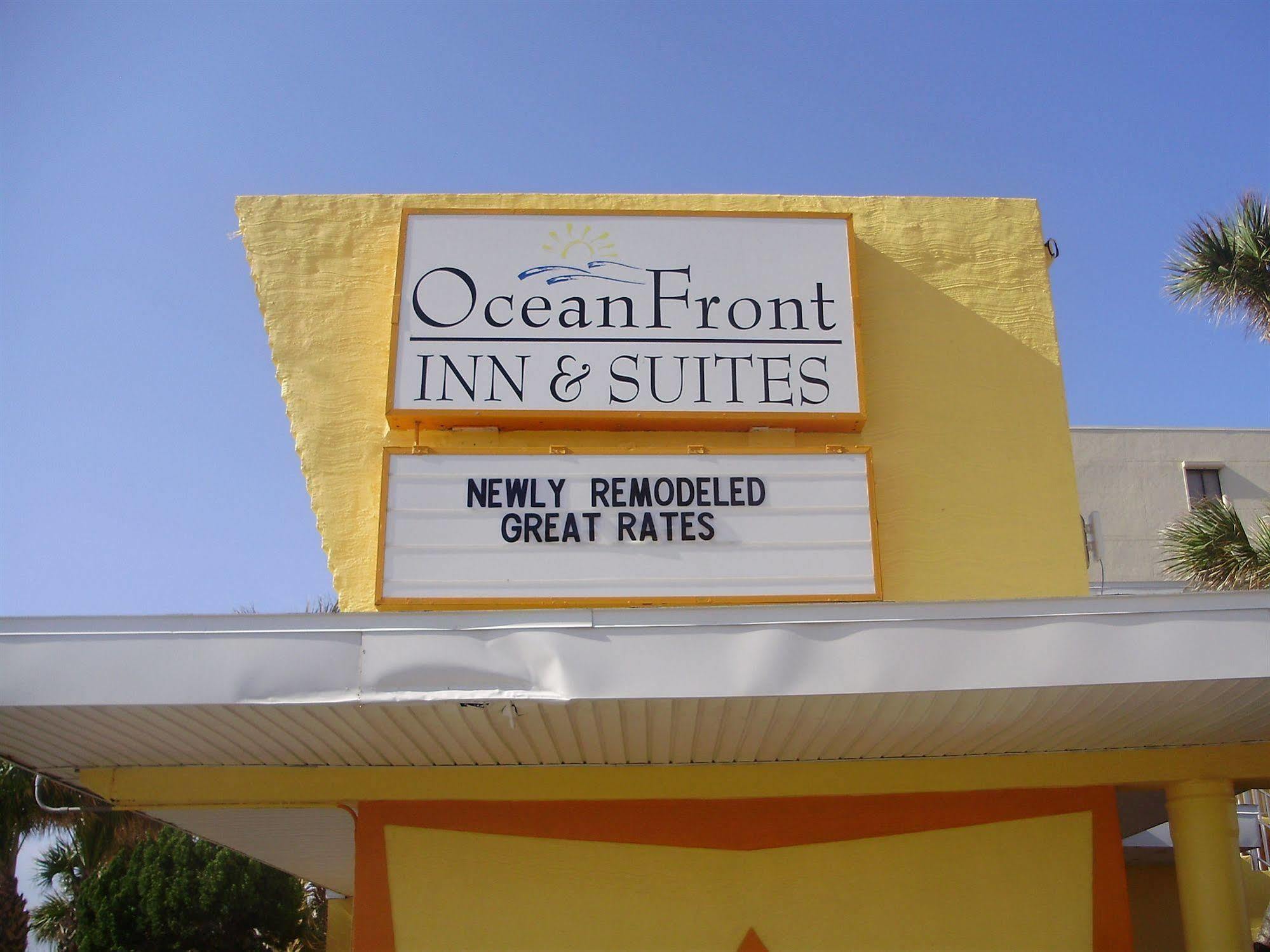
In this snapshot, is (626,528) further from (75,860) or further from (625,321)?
(75,860)

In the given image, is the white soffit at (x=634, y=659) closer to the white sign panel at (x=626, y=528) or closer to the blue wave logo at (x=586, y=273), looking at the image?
the white sign panel at (x=626, y=528)

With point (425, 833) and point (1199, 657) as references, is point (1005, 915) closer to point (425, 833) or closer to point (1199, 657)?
point (1199, 657)

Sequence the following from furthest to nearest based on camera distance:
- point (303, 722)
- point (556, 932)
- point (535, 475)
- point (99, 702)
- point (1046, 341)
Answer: point (1046, 341), point (535, 475), point (556, 932), point (303, 722), point (99, 702)

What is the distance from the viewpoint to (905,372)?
8.32 metres

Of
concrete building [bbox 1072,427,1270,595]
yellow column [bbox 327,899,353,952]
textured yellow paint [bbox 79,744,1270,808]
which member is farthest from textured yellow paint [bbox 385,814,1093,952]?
concrete building [bbox 1072,427,1270,595]

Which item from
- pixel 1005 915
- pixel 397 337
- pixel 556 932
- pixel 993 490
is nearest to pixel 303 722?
pixel 556 932

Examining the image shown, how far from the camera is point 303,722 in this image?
5.90 metres

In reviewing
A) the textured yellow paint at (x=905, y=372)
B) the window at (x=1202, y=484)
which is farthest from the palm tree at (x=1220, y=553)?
the window at (x=1202, y=484)

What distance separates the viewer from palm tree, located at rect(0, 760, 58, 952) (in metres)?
17.2

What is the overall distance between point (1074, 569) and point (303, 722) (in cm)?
511

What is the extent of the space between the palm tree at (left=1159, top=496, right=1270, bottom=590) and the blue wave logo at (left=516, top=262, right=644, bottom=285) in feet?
34.1

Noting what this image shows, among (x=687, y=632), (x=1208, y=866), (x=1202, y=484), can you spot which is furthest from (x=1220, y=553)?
(x=1202, y=484)

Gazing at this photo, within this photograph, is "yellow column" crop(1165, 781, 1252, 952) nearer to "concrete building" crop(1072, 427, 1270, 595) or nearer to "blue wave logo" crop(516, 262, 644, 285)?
"blue wave logo" crop(516, 262, 644, 285)

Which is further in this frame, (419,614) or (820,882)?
(820,882)
